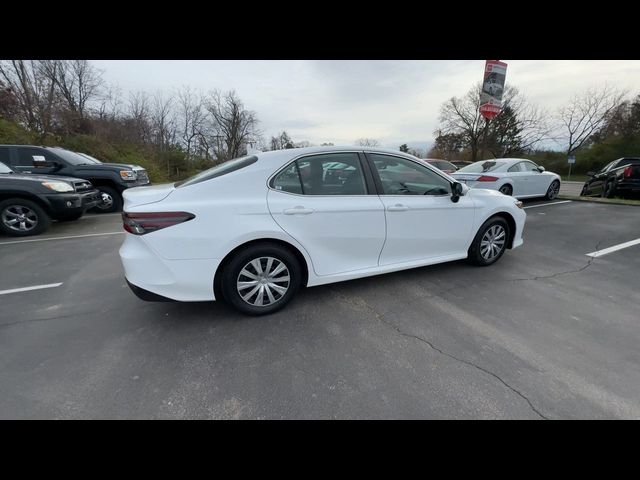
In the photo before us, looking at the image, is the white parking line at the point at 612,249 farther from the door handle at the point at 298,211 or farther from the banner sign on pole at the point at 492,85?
the banner sign on pole at the point at 492,85

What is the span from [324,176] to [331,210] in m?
0.38

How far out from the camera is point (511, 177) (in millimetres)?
8031

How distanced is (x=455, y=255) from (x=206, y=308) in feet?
10.2

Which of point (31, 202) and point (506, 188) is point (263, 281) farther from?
point (506, 188)

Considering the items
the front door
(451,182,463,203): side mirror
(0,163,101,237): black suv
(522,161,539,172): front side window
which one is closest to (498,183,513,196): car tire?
(522,161,539,172): front side window

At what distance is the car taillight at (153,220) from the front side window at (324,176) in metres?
0.87

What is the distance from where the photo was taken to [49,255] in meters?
4.50

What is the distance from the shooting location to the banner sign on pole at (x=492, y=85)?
10.2m

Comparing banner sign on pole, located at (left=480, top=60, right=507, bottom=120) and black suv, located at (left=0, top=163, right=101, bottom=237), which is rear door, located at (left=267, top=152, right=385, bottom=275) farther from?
banner sign on pole, located at (left=480, top=60, right=507, bottom=120)

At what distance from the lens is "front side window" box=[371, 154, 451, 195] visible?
3137 millimetres

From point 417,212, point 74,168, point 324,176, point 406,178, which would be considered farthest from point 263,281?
point 74,168
